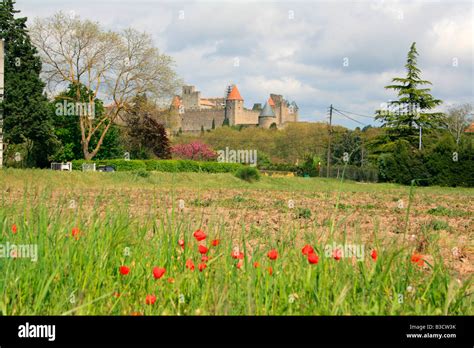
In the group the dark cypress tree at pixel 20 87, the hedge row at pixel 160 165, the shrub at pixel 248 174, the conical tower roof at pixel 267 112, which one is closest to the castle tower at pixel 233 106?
the conical tower roof at pixel 267 112

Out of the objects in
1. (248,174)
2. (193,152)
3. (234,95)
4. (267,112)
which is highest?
(234,95)

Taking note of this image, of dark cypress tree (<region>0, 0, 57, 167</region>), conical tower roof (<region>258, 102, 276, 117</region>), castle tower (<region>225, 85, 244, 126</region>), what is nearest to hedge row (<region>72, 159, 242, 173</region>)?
dark cypress tree (<region>0, 0, 57, 167</region>)

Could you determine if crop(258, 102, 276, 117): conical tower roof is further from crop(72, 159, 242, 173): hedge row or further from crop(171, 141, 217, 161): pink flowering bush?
crop(72, 159, 242, 173): hedge row

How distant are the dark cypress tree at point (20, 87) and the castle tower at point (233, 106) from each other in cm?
6924

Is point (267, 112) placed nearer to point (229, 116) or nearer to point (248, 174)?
point (229, 116)

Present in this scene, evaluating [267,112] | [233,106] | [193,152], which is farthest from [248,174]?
[233,106]

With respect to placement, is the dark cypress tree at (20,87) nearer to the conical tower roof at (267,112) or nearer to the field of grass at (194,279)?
the field of grass at (194,279)

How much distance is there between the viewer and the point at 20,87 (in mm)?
29875

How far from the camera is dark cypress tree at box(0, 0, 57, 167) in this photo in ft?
97.3

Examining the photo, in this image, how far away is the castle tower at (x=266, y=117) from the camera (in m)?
99.4

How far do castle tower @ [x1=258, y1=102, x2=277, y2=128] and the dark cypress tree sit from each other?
228ft

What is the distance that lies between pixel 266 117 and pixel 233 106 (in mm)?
5899
